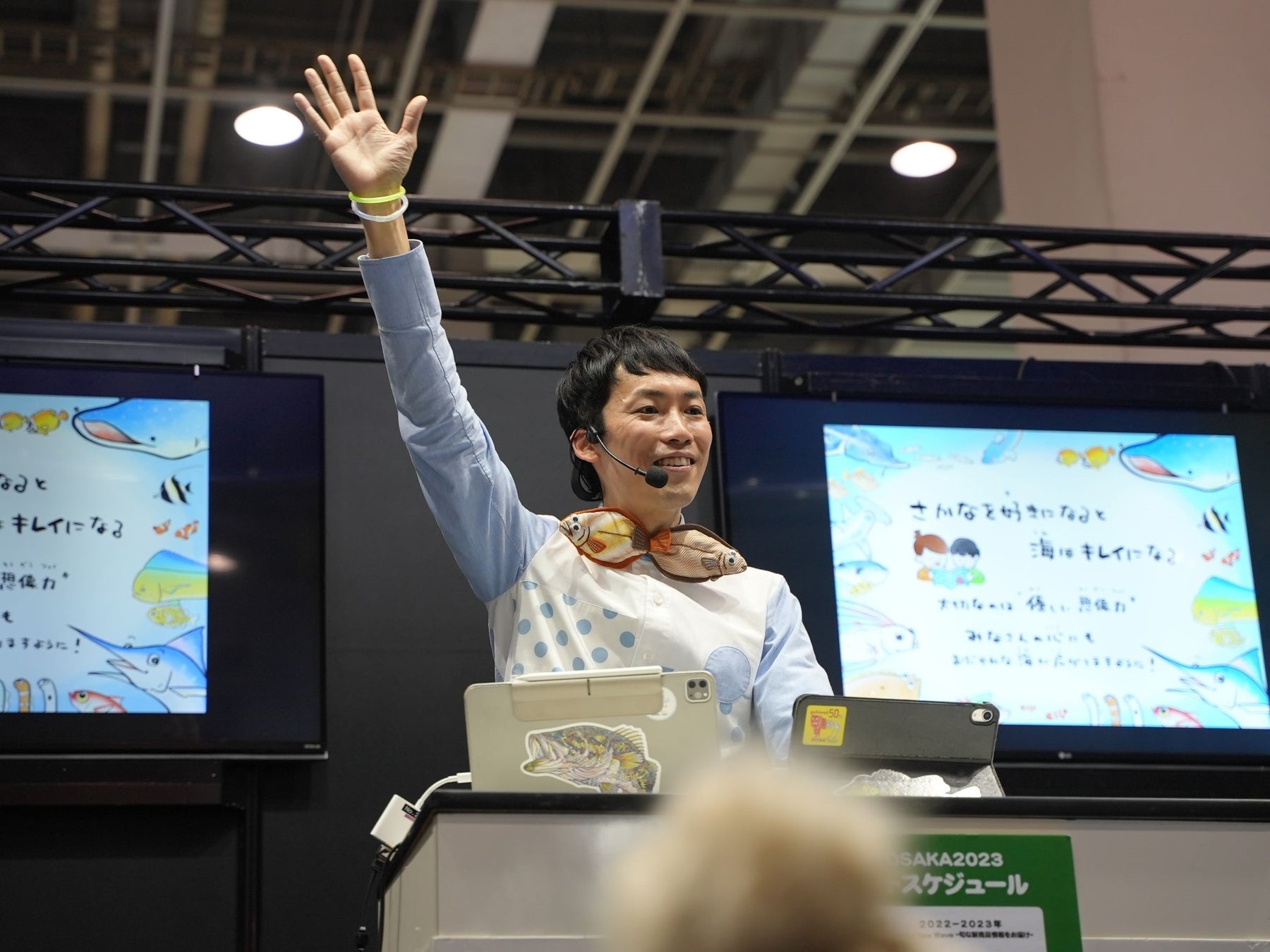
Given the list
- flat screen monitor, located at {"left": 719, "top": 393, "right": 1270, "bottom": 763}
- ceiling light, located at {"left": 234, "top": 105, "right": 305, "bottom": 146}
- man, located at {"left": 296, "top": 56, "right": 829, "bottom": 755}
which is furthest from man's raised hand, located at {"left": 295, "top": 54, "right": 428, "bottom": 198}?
ceiling light, located at {"left": 234, "top": 105, "right": 305, "bottom": 146}

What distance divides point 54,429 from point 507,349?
A: 1164 mm

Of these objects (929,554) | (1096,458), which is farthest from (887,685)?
(1096,458)

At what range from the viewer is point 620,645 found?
2.50 m

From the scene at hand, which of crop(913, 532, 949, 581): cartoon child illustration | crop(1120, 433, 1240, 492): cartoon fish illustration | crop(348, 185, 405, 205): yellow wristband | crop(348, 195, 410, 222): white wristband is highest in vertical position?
crop(348, 185, 405, 205): yellow wristband

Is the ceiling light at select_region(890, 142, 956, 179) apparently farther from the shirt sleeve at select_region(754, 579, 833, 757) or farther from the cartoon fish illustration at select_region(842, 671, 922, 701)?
the shirt sleeve at select_region(754, 579, 833, 757)

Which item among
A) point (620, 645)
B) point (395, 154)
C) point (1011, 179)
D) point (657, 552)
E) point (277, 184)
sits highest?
point (277, 184)

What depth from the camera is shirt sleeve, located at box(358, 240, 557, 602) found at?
246cm

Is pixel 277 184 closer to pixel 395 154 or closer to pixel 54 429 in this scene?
pixel 54 429

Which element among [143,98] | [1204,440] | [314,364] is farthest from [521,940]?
[143,98]

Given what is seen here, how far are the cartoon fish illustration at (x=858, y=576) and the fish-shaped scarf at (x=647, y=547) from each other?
1.51 metres

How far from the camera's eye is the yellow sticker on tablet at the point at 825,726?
2012mm

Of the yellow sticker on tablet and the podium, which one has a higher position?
the yellow sticker on tablet

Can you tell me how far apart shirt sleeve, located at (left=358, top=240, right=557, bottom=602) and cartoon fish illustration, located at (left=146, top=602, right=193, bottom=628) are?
143 cm

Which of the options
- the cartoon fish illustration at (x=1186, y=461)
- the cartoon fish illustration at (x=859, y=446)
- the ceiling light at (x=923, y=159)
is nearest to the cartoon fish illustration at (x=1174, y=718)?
the cartoon fish illustration at (x=1186, y=461)
